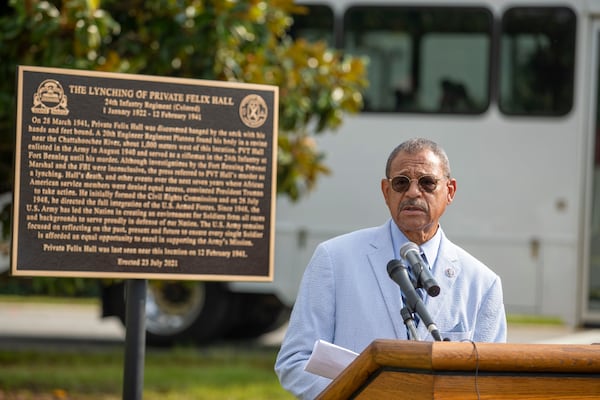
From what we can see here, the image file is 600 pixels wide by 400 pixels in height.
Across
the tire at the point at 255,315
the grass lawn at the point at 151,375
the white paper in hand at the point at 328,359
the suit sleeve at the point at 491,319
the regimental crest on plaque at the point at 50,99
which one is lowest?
the grass lawn at the point at 151,375

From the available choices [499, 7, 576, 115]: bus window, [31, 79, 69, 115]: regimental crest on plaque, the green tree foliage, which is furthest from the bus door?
[31, 79, 69, 115]: regimental crest on plaque

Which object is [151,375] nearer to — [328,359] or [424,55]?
[424,55]

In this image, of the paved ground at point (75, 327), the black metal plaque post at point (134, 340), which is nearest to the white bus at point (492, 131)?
the paved ground at point (75, 327)

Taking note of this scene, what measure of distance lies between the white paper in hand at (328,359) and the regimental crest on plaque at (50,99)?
88.3 inches

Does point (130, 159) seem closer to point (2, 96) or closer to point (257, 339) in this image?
point (2, 96)

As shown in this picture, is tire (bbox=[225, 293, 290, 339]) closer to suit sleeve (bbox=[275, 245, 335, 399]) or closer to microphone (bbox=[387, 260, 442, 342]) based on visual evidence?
suit sleeve (bbox=[275, 245, 335, 399])

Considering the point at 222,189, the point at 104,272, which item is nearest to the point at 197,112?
the point at 222,189

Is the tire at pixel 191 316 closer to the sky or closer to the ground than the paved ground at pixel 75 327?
closer to the sky

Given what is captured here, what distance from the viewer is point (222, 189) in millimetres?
5711

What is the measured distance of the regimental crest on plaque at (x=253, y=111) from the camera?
5.79 metres

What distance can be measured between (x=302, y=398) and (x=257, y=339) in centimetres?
1033

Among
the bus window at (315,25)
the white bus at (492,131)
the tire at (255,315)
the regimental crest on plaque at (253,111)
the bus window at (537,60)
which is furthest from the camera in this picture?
the tire at (255,315)

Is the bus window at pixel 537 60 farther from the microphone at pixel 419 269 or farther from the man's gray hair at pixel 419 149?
the microphone at pixel 419 269

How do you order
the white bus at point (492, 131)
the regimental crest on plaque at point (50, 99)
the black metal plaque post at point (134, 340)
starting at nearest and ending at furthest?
the regimental crest on plaque at point (50, 99) < the black metal plaque post at point (134, 340) < the white bus at point (492, 131)
